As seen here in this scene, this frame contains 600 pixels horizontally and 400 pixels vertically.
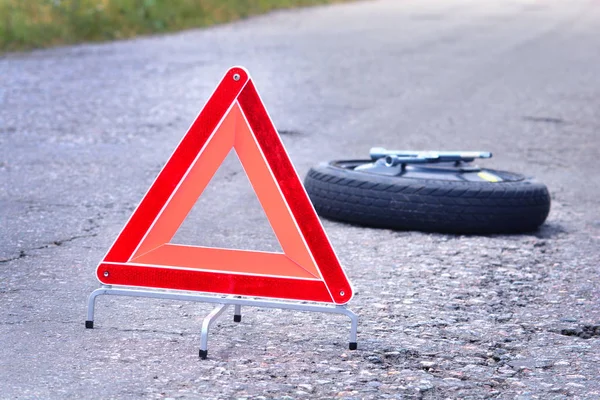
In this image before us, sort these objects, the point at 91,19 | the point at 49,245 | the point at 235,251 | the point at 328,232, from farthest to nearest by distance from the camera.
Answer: the point at 91,19, the point at 328,232, the point at 49,245, the point at 235,251

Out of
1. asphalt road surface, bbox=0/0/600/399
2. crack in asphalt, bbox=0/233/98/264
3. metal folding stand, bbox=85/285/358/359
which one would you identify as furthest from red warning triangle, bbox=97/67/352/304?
crack in asphalt, bbox=0/233/98/264

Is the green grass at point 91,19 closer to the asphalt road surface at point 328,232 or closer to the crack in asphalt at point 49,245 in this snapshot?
the asphalt road surface at point 328,232

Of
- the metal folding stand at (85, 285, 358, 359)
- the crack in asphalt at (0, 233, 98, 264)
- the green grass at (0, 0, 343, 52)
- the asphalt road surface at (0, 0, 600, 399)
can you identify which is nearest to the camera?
the asphalt road surface at (0, 0, 600, 399)

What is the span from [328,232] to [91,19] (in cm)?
1117

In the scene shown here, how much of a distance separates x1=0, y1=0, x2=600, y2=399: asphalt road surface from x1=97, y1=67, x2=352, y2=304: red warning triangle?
0.21 m

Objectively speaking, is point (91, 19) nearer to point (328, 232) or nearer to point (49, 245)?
point (328, 232)

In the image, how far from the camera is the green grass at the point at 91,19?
46.3 ft

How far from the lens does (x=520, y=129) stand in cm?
880

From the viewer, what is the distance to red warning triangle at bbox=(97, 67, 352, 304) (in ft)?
11.2

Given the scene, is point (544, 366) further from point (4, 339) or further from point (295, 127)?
point (295, 127)

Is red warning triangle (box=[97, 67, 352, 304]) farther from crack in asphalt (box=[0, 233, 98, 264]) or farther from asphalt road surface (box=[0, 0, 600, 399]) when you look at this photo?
crack in asphalt (box=[0, 233, 98, 264])

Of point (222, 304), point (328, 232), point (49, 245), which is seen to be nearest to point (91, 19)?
point (328, 232)

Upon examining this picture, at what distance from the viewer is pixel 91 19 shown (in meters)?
15.4

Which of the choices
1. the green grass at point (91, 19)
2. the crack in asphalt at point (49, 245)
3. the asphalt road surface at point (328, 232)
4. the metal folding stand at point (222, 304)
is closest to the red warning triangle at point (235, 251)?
the metal folding stand at point (222, 304)
